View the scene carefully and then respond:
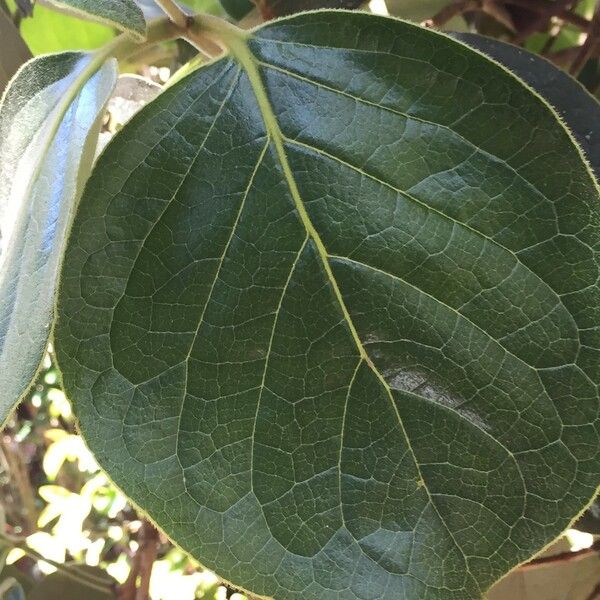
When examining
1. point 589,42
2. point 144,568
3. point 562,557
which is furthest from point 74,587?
point 589,42

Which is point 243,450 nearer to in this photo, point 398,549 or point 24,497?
point 398,549

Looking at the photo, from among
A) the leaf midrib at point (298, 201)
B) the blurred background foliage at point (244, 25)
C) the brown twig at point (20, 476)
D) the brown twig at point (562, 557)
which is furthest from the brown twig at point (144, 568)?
the brown twig at point (20, 476)

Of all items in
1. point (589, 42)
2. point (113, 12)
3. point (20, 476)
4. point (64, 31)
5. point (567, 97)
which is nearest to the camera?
point (113, 12)

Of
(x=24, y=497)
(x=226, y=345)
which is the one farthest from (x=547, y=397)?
(x=24, y=497)

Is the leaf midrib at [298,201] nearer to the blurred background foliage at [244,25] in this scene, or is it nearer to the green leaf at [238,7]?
the blurred background foliage at [244,25]

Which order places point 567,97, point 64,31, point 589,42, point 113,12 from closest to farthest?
1. point 113,12
2. point 567,97
3. point 589,42
4. point 64,31

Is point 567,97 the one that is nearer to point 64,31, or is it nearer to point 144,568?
point 64,31
